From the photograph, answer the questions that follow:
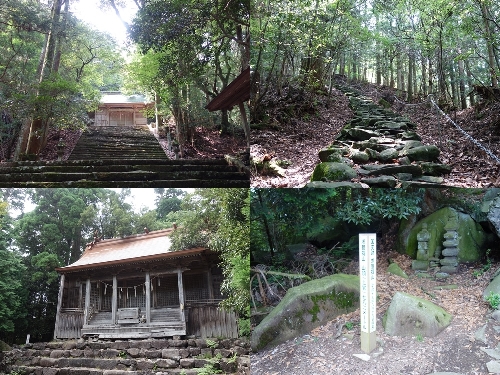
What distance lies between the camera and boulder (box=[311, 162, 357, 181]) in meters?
2.59

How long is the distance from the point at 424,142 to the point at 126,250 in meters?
2.76

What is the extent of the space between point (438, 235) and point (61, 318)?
11.7 ft

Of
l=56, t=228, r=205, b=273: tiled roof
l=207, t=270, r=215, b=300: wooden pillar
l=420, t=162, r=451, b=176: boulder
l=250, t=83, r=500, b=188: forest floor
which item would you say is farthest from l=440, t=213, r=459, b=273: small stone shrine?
l=56, t=228, r=205, b=273: tiled roof

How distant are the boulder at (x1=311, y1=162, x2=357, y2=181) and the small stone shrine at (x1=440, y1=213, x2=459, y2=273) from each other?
141 cm

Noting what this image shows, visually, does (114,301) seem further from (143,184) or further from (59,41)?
(59,41)

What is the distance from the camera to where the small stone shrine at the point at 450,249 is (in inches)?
133

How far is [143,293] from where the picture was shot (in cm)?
372

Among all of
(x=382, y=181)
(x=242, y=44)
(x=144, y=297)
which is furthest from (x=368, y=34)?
(x=144, y=297)

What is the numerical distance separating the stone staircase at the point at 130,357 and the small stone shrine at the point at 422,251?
1.68 m

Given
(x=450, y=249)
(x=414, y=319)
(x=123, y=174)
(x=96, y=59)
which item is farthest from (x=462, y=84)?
(x=96, y=59)

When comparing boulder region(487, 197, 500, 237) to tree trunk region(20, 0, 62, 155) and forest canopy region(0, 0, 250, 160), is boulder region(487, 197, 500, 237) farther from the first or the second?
tree trunk region(20, 0, 62, 155)

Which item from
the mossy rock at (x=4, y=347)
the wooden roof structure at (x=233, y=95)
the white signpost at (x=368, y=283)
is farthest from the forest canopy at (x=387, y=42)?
the mossy rock at (x=4, y=347)

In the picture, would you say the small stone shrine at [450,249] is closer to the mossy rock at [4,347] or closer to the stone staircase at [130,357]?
the stone staircase at [130,357]

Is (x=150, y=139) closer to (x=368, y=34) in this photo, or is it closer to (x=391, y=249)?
(x=368, y=34)
